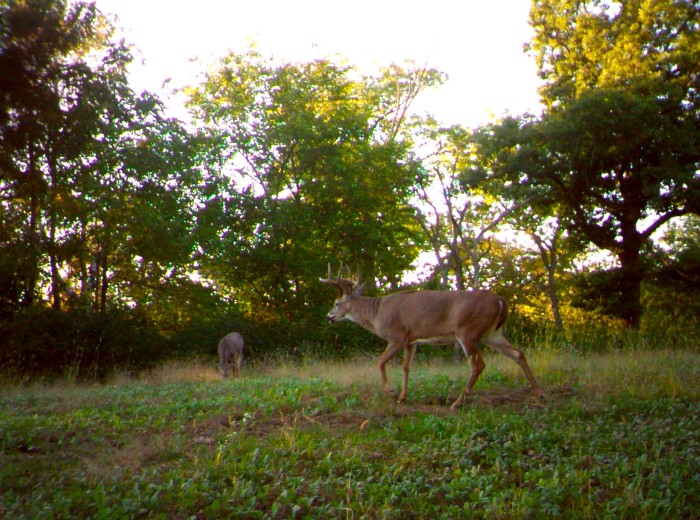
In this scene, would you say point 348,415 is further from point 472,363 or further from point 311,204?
point 311,204

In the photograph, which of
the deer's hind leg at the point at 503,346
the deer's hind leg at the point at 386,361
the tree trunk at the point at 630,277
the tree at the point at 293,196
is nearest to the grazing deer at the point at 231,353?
the tree at the point at 293,196

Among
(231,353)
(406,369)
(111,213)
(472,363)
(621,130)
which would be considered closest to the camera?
(472,363)

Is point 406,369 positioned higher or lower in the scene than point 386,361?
lower

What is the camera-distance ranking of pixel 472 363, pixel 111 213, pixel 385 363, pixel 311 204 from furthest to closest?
pixel 311 204, pixel 111 213, pixel 385 363, pixel 472 363

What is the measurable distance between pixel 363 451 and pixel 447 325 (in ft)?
12.3

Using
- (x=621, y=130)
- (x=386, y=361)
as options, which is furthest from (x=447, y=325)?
(x=621, y=130)

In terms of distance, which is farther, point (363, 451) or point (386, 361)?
point (386, 361)

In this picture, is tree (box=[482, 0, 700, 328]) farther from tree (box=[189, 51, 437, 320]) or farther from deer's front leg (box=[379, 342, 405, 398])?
deer's front leg (box=[379, 342, 405, 398])

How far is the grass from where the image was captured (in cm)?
640

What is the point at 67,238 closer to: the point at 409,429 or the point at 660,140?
the point at 409,429

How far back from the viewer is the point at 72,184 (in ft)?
62.3

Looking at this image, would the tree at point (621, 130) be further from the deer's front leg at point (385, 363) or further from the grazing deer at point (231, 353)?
the deer's front leg at point (385, 363)

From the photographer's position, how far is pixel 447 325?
11.2m

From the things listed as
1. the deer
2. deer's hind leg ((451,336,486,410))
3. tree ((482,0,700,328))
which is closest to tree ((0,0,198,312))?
the deer
